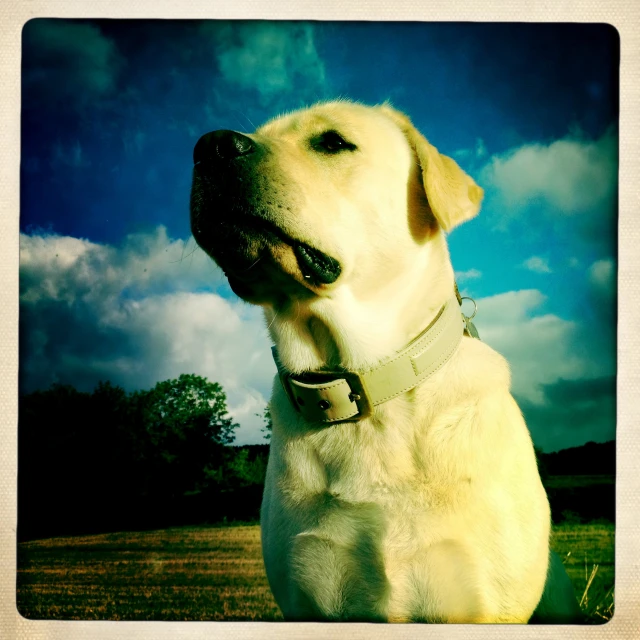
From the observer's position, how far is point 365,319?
72.4 inches

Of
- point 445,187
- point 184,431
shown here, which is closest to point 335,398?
point 445,187

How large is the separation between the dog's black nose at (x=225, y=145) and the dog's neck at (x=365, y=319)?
43 cm

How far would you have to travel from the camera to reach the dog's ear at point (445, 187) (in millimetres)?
1767

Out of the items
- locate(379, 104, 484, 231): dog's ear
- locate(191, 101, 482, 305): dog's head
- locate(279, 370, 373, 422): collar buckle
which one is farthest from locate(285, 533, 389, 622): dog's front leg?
locate(379, 104, 484, 231): dog's ear

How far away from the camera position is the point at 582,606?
84.6 inches

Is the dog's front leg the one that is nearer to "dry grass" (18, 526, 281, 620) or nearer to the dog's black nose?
"dry grass" (18, 526, 281, 620)

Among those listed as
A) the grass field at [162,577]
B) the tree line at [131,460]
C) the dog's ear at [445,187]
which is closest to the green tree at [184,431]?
the tree line at [131,460]

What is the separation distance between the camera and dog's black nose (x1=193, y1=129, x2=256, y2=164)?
1.66m

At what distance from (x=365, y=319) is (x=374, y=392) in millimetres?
202

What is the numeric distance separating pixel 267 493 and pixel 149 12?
64.3 inches

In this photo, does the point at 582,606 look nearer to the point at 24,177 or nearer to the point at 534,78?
the point at 534,78

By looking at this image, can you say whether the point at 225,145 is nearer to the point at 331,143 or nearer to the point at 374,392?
the point at 331,143

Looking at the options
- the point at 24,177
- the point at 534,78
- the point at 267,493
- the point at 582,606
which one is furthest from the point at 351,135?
the point at 582,606

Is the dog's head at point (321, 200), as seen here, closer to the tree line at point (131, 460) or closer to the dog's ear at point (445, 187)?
the dog's ear at point (445, 187)
